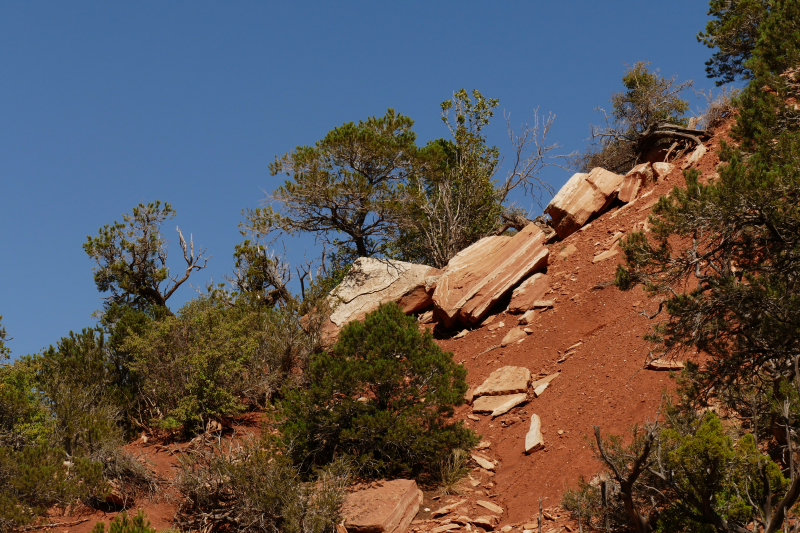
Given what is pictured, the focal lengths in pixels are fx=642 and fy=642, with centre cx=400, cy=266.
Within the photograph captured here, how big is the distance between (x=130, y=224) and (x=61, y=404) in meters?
8.33

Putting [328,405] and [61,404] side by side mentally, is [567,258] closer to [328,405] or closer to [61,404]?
[328,405]

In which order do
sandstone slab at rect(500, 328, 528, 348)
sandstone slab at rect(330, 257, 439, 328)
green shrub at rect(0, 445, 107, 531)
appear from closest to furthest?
1. green shrub at rect(0, 445, 107, 531)
2. sandstone slab at rect(500, 328, 528, 348)
3. sandstone slab at rect(330, 257, 439, 328)

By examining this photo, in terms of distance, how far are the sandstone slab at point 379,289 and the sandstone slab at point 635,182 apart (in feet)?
19.0

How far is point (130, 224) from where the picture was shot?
785 inches

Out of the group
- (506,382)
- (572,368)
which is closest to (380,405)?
(506,382)

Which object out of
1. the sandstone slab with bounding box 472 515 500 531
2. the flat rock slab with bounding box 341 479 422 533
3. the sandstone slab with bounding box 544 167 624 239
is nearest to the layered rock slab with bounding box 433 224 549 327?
the sandstone slab with bounding box 544 167 624 239

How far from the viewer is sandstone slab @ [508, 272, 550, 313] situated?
15.7 metres

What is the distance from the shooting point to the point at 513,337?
14.5 m

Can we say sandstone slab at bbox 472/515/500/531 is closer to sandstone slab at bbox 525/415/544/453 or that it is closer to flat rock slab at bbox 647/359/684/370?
sandstone slab at bbox 525/415/544/453

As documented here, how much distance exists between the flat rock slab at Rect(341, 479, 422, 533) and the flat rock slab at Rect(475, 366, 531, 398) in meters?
3.38

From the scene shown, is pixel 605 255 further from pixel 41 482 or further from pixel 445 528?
pixel 41 482

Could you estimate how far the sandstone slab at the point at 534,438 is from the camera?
419 inches

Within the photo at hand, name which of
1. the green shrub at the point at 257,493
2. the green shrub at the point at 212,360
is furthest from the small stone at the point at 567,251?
the green shrub at the point at 257,493

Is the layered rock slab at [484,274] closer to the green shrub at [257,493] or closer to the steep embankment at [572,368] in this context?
the steep embankment at [572,368]
